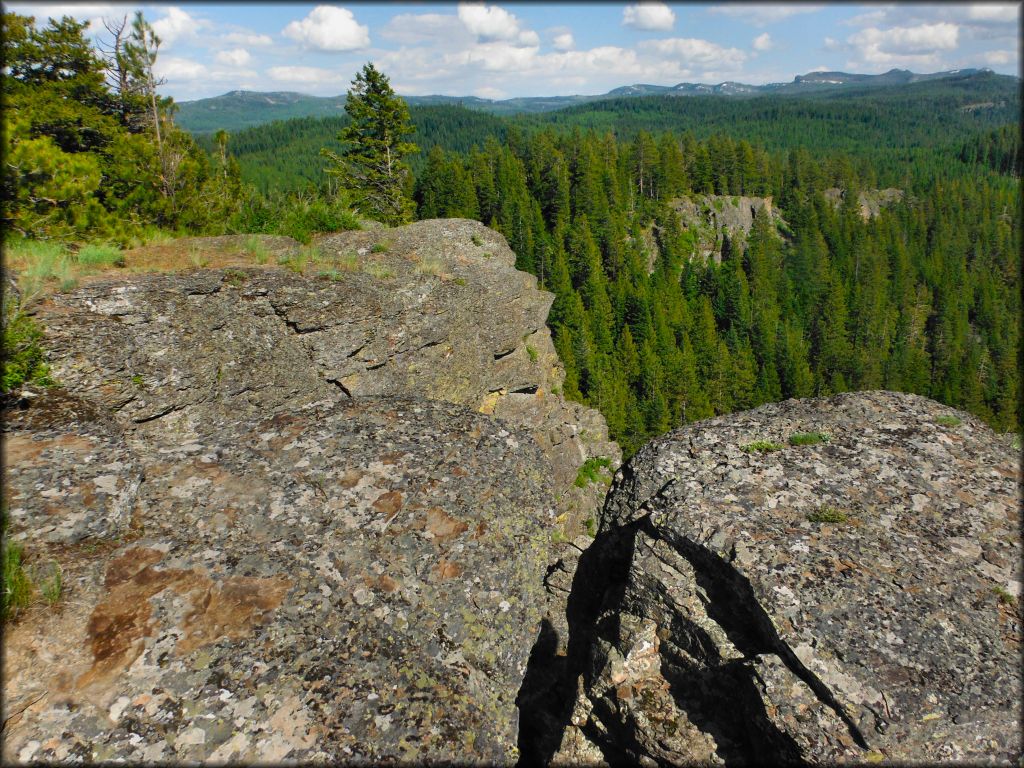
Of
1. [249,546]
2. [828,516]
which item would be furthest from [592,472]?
[249,546]

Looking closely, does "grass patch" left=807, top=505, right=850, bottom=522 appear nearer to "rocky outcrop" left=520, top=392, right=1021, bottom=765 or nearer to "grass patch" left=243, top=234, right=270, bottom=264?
"rocky outcrop" left=520, top=392, right=1021, bottom=765

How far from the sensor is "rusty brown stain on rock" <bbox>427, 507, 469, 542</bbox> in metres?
6.40

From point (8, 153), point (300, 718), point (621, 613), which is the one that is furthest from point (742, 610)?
point (8, 153)

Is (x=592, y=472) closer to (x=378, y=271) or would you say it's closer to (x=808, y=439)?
(x=378, y=271)

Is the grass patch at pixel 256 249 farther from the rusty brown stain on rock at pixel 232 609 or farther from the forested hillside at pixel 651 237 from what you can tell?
the rusty brown stain on rock at pixel 232 609

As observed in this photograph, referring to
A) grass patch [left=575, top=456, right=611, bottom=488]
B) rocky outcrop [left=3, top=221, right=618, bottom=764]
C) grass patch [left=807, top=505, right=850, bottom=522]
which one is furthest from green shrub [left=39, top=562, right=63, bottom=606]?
grass patch [left=575, top=456, right=611, bottom=488]

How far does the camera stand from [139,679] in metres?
4.45

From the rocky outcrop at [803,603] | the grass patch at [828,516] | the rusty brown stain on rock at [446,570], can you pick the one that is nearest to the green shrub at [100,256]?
the rusty brown stain on rock at [446,570]

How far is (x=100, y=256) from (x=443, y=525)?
29.0 ft

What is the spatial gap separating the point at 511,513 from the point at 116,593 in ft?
13.6

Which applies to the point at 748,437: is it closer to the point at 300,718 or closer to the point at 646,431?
the point at 300,718

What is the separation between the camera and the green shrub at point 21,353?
Answer: 6871 mm

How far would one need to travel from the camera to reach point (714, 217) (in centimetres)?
8594

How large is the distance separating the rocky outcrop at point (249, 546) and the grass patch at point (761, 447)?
13.7 feet
